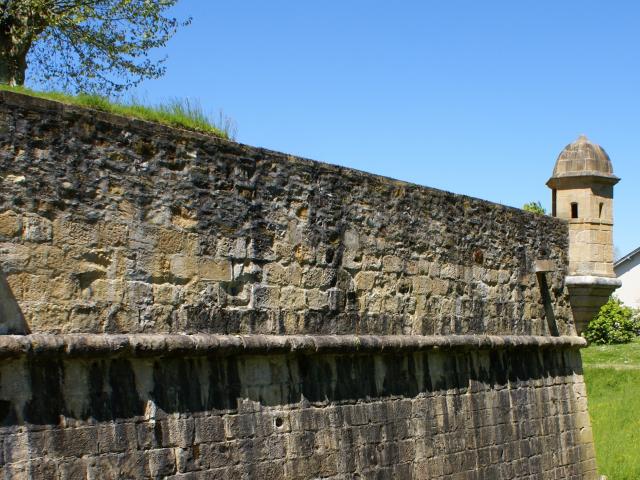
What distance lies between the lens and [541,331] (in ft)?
35.6

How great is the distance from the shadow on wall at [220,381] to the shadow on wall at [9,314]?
0.18m

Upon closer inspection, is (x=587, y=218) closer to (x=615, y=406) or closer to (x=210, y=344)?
(x=210, y=344)

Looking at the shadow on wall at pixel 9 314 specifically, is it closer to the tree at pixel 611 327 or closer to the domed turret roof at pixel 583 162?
the domed turret roof at pixel 583 162

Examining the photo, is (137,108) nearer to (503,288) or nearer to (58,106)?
(58,106)

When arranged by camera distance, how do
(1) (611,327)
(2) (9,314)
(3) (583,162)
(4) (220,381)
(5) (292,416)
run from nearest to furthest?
(2) (9,314), (4) (220,381), (5) (292,416), (3) (583,162), (1) (611,327)

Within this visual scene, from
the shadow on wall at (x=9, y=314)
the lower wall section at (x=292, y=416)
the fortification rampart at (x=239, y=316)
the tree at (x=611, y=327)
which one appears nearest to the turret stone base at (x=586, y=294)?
the lower wall section at (x=292, y=416)

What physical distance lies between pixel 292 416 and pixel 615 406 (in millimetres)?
12129

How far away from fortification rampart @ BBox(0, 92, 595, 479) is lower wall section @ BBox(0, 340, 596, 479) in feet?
0.05

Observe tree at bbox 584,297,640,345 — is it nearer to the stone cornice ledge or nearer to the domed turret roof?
the domed turret roof

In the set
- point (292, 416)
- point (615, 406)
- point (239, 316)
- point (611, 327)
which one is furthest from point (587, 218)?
point (611, 327)

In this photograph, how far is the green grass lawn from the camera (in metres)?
13.4

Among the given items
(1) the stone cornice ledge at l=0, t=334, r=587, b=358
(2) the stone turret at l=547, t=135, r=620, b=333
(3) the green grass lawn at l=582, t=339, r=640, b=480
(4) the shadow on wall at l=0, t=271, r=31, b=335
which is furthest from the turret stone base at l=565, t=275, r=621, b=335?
(4) the shadow on wall at l=0, t=271, r=31, b=335

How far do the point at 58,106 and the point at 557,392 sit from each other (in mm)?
6873

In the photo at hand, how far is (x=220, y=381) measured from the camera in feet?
22.1
